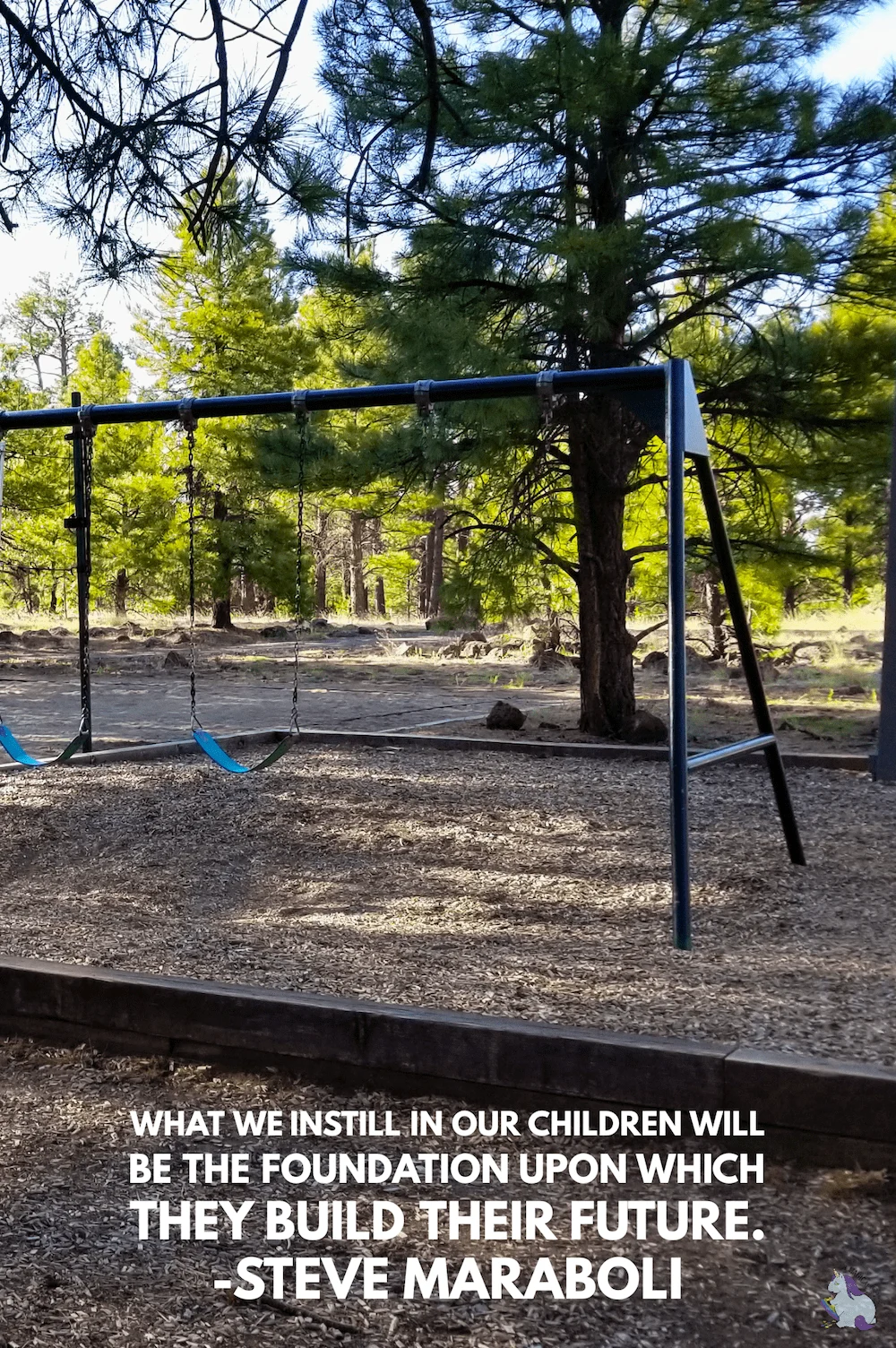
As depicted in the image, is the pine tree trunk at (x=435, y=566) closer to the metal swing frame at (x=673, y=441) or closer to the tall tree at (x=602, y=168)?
the tall tree at (x=602, y=168)

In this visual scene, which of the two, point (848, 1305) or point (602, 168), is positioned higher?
point (602, 168)

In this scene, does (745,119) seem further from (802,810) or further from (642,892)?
(642,892)

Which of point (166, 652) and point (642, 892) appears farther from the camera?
point (166, 652)

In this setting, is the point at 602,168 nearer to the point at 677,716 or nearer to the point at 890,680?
the point at 890,680

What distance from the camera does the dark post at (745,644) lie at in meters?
4.18

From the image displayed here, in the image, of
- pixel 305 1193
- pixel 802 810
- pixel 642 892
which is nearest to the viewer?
pixel 305 1193

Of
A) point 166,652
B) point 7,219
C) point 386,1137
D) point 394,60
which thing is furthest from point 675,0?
point 166,652

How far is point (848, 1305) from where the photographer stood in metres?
1.89

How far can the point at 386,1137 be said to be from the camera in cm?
248

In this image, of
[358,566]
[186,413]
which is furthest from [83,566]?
[358,566]

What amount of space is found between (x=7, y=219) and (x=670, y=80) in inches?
163

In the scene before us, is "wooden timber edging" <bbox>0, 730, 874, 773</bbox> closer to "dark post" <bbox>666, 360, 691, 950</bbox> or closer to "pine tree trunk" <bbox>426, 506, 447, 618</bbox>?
"dark post" <bbox>666, 360, 691, 950</bbox>

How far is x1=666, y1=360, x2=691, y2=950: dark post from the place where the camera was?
3.46m

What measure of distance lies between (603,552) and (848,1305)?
672 cm
